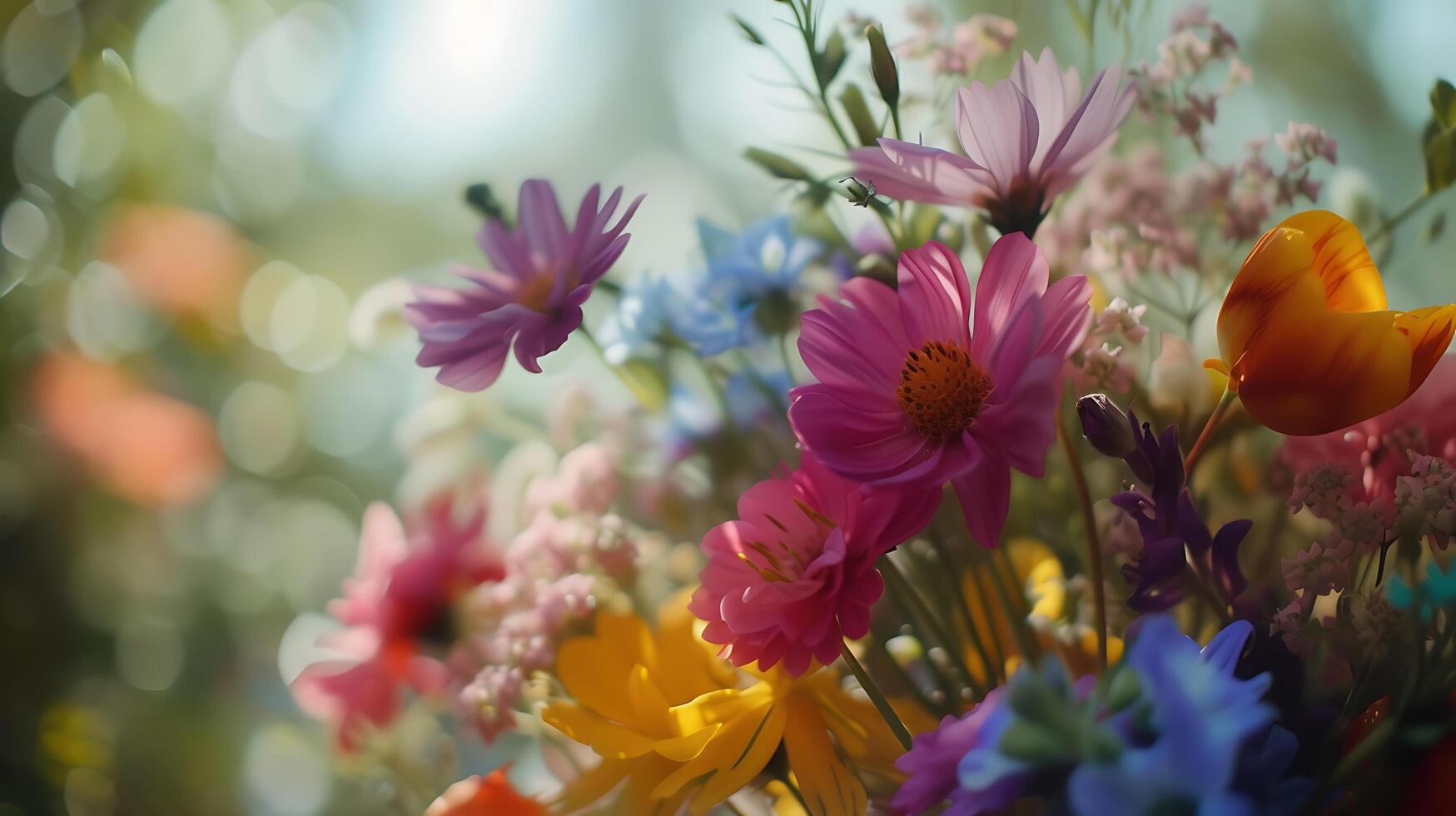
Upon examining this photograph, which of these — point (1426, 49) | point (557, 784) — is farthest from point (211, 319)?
point (1426, 49)

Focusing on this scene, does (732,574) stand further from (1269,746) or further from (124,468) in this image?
(124,468)

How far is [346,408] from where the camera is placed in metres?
0.67

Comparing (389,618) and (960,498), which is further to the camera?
(389,618)

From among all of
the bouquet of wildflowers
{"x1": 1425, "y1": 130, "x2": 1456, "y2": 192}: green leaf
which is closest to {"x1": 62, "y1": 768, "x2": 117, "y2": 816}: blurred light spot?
the bouquet of wildflowers

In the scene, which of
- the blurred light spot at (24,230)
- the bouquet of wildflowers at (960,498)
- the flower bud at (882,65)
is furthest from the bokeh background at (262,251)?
the flower bud at (882,65)

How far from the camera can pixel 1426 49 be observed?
47 centimetres

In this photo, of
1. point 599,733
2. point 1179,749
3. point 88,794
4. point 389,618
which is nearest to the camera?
point 1179,749

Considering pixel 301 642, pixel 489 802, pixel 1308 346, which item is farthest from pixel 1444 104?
pixel 301 642

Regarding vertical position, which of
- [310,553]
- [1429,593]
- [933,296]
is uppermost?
[310,553]

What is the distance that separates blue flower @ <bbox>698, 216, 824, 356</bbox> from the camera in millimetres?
317

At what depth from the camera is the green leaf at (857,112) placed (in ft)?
0.87

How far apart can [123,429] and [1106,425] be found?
608 millimetres

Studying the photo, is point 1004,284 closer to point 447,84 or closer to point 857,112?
point 857,112

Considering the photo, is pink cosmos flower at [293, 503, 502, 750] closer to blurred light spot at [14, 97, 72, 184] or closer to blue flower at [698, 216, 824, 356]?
blue flower at [698, 216, 824, 356]
